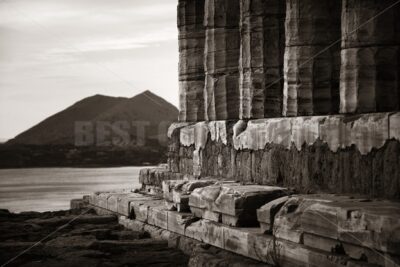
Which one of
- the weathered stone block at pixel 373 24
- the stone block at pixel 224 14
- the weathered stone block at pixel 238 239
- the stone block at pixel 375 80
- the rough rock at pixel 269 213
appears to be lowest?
the weathered stone block at pixel 238 239

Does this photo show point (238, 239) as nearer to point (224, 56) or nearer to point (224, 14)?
point (224, 56)

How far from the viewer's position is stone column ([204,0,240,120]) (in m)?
12.4

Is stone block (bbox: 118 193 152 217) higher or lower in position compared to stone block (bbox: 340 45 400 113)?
lower

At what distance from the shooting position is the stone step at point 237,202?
857cm

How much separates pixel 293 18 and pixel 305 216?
11.0 ft

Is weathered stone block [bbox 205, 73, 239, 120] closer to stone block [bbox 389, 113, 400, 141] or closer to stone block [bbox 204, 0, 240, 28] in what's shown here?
stone block [bbox 204, 0, 240, 28]

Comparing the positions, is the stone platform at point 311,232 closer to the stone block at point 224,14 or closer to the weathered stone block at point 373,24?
the weathered stone block at point 373,24

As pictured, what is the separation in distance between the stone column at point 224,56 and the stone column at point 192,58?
1.68 meters

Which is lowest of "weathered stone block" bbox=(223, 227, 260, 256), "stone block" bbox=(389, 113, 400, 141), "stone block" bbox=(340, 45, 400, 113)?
"weathered stone block" bbox=(223, 227, 260, 256)


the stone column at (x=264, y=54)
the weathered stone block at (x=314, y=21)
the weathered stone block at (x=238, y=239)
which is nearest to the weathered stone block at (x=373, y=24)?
the weathered stone block at (x=314, y=21)

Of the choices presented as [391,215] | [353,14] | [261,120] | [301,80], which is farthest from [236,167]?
[391,215]

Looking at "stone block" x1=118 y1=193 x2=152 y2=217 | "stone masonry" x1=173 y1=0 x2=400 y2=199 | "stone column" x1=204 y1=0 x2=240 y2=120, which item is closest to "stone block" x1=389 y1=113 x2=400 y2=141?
"stone masonry" x1=173 y1=0 x2=400 y2=199

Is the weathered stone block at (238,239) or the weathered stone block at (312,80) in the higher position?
the weathered stone block at (312,80)

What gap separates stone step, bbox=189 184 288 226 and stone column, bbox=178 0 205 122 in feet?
16.0
